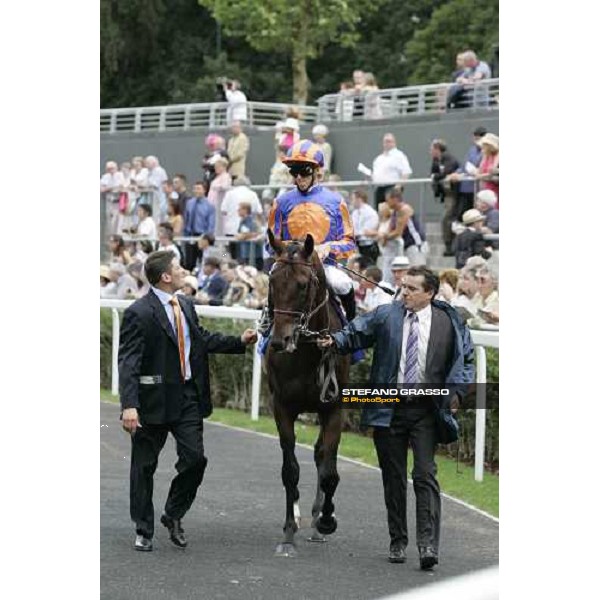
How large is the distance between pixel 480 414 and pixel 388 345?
7.98 feet

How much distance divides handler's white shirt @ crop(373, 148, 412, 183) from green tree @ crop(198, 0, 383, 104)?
12.8 m

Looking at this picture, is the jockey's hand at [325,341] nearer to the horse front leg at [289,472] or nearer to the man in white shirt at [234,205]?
the horse front leg at [289,472]

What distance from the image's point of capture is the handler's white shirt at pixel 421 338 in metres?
8.45

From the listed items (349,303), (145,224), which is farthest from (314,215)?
(145,224)

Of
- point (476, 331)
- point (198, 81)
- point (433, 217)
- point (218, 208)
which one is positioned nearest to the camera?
point (476, 331)

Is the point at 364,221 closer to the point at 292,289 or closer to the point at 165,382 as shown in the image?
the point at 165,382

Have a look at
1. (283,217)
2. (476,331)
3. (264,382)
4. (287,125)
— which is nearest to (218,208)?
(287,125)

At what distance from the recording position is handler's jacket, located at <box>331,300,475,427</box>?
846 centimetres

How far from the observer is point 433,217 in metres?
17.5

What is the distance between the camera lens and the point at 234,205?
60.6 ft

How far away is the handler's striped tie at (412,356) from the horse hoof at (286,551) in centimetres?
116
